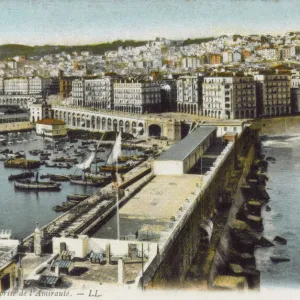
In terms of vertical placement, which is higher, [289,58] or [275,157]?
[289,58]

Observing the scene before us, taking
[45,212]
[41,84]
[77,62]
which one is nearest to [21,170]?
[45,212]

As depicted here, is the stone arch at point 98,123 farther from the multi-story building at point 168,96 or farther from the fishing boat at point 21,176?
the fishing boat at point 21,176

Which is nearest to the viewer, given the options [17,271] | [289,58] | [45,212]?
[17,271]

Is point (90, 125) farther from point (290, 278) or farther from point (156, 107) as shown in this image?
point (290, 278)

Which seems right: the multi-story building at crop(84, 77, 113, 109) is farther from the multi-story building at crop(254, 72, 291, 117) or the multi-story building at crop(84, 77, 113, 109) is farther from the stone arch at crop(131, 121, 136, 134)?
the multi-story building at crop(254, 72, 291, 117)

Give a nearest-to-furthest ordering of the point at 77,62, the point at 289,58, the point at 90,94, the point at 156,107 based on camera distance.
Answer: the point at 156,107, the point at 90,94, the point at 289,58, the point at 77,62

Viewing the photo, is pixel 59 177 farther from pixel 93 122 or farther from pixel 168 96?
pixel 168 96

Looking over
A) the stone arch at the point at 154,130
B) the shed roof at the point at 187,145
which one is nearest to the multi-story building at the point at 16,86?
the stone arch at the point at 154,130
